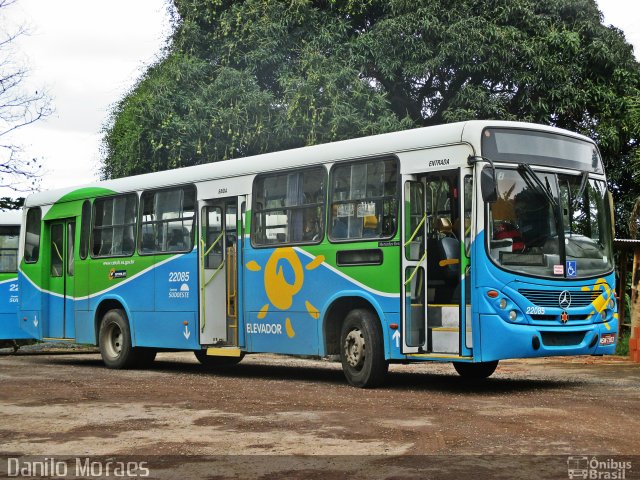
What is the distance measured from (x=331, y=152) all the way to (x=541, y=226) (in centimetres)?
305

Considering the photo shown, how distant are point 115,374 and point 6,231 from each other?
719 centimetres

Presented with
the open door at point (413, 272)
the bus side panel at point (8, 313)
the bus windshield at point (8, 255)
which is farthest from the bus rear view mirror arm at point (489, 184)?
the bus windshield at point (8, 255)

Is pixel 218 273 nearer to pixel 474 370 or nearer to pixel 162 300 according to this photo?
pixel 162 300

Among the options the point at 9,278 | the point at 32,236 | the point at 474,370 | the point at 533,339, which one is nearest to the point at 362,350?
the point at 474,370

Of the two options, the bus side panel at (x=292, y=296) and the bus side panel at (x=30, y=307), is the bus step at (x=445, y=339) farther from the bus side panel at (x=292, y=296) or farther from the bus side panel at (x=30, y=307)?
the bus side panel at (x=30, y=307)

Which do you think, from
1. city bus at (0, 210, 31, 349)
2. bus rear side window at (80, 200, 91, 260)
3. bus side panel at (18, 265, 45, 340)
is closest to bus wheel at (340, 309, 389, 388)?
bus rear side window at (80, 200, 91, 260)

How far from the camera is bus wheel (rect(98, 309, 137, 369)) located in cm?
1855

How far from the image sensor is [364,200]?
1409 cm

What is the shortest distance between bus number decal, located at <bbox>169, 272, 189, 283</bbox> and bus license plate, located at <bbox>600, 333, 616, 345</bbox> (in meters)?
6.50

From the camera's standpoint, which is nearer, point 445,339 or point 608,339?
point 445,339

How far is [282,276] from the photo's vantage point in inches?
606

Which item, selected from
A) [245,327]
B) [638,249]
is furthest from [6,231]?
[638,249]

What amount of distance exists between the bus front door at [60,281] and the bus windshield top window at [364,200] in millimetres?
7172

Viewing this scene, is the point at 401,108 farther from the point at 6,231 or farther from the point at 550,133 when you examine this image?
the point at 550,133
